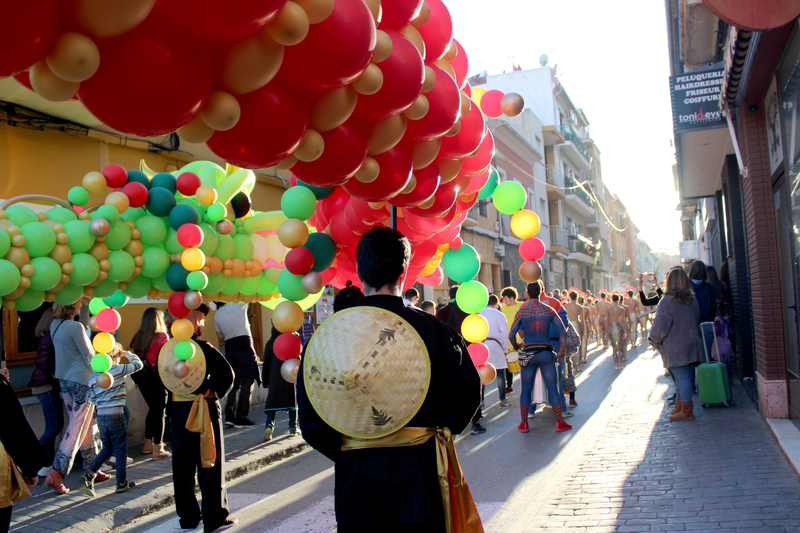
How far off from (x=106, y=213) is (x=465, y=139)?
2883mm

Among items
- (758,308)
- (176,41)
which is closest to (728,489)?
(758,308)

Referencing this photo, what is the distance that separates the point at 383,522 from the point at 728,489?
3.91 meters

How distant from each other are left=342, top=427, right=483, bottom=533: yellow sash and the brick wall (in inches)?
251

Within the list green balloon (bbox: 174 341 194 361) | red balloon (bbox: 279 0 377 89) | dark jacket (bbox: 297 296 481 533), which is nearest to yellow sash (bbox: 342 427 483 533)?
dark jacket (bbox: 297 296 481 533)

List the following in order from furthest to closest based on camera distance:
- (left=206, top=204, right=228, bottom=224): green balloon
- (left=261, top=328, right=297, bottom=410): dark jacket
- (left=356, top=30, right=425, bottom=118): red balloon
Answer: (left=261, top=328, right=297, bottom=410): dark jacket < (left=206, top=204, right=228, bottom=224): green balloon < (left=356, top=30, right=425, bottom=118): red balloon

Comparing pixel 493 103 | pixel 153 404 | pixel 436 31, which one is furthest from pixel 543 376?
pixel 436 31

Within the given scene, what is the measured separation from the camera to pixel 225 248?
632 centimetres

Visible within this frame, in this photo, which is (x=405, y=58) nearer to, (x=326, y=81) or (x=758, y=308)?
(x=326, y=81)

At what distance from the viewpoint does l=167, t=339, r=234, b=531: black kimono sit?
564cm

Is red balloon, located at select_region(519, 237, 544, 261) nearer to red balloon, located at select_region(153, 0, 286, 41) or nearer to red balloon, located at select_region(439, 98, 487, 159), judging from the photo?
red balloon, located at select_region(439, 98, 487, 159)

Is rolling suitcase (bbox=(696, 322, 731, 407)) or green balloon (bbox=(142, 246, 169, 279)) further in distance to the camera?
rolling suitcase (bbox=(696, 322, 731, 407))

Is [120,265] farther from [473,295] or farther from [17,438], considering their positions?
[473,295]

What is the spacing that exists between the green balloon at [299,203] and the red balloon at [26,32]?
2163 millimetres

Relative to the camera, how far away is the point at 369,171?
10.3 feet
